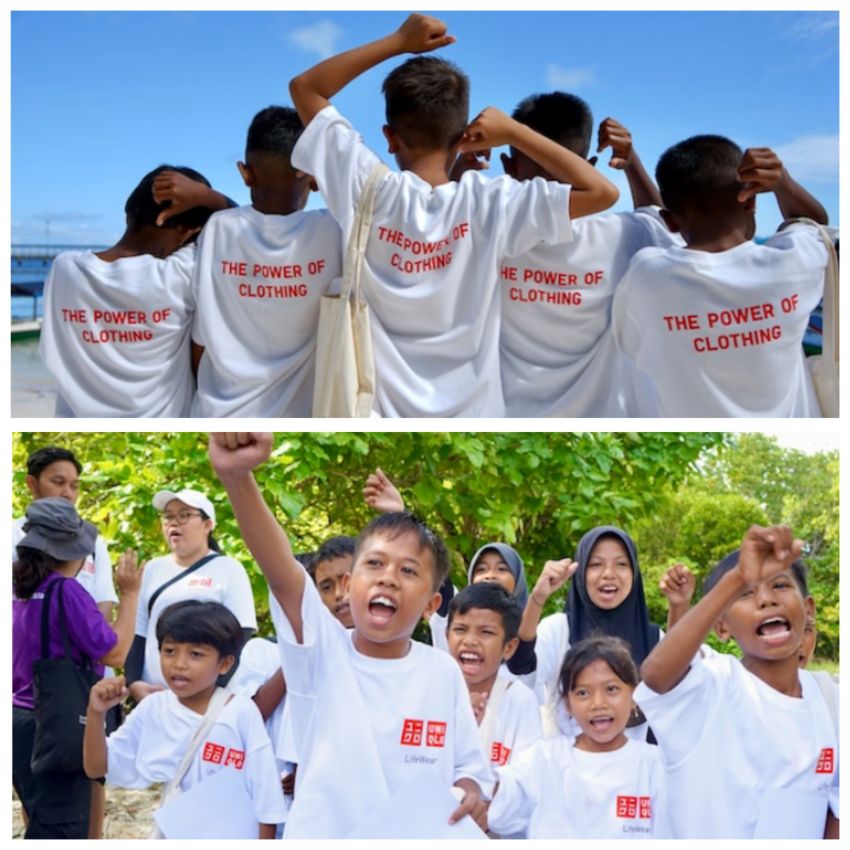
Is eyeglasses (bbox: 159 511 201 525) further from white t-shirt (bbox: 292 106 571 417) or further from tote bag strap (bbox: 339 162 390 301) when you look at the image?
tote bag strap (bbox: 339 162 390 301)

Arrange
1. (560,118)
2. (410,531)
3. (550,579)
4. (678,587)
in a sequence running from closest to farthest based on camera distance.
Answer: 1. (410,531)
2. (678,587)
3. (550,579)
4. (560,118)

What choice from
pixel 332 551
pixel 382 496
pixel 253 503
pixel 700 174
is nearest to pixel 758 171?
pixel 700 174

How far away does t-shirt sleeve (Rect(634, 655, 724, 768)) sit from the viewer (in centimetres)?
518

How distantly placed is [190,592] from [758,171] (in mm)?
2807

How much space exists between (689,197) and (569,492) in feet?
5.35

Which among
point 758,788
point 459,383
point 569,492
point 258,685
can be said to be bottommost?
point 758,788

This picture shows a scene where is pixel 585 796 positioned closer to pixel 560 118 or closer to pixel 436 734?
pixel 436 734

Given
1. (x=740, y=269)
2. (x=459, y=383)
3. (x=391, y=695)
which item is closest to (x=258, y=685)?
(x=391, y=695)

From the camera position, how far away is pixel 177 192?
5656mm

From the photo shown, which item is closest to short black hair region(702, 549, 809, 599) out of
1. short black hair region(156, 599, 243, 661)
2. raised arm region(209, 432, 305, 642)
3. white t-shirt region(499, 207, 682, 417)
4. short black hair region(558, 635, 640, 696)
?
short black hair region(558, 635, 640, 696)

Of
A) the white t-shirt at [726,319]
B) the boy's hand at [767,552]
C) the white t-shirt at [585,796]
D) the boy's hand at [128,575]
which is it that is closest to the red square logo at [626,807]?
the white t-shirt at [585,796]

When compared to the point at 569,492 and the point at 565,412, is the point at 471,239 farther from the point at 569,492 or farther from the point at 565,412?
the point at 569,492

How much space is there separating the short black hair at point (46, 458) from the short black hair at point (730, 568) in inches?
107

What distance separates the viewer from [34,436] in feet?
21.2
